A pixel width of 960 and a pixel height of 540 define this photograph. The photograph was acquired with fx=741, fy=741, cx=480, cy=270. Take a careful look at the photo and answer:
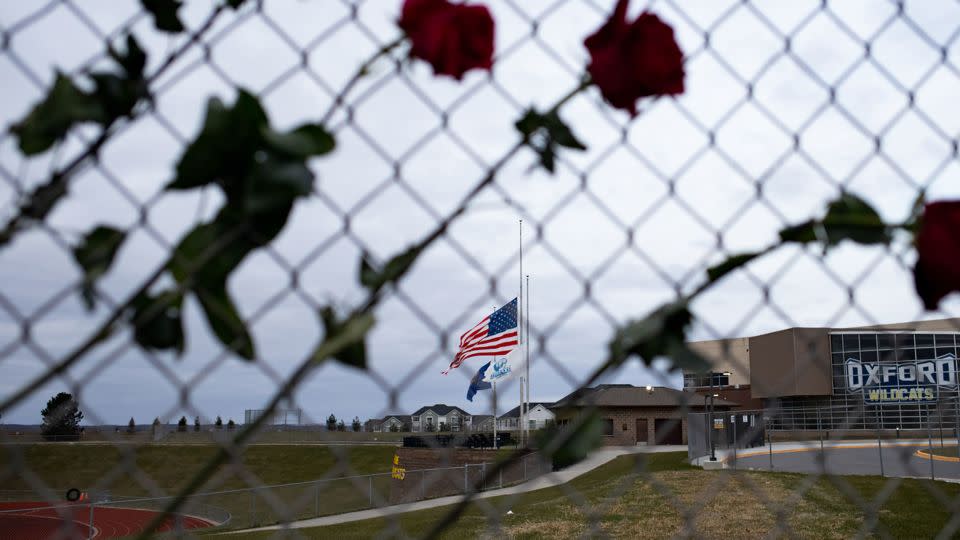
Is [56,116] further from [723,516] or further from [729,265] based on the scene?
[723,516]

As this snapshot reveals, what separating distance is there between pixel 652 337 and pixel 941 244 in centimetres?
35

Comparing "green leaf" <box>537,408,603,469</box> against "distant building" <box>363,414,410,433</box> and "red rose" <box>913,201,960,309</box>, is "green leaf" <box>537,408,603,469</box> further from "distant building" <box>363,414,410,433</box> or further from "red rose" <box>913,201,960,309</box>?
"red rose" <box>913,201,960,309</box>

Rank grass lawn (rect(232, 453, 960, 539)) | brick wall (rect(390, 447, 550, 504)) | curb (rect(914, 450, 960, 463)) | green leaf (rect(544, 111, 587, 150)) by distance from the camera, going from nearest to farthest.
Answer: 1. green leaf (rect(544, 111, 587, 150))
2. brick wall (rect(390, 447, 550, 504))
3. grass lawn (rect(232, 453, 960, 539))
4. curb (rect(914, 450, 960, 463))

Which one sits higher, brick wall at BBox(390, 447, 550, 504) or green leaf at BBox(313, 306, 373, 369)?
green leaf at BBox(313, 306, 373, 369)

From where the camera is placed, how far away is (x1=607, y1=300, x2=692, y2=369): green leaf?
807mm

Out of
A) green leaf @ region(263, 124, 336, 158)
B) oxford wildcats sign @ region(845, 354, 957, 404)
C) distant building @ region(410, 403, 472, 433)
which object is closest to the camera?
green leaf @ region(263, 124, 336, 158)

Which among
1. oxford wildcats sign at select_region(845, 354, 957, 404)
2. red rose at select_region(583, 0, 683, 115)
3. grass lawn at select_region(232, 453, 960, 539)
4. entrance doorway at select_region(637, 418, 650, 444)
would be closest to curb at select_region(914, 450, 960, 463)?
grass lawn at select_region(232, 453, 960, 539)

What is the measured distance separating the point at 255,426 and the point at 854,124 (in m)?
1.04

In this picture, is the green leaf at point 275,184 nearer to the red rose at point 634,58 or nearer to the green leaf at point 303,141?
the green leaf at point 303,141

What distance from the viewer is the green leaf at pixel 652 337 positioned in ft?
2.65

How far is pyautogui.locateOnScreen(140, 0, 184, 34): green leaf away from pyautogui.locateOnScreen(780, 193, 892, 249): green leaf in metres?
0.81

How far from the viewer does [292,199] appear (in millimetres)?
681

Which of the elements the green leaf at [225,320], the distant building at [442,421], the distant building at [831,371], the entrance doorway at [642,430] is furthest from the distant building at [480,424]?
the entrance doorway at [642,430]

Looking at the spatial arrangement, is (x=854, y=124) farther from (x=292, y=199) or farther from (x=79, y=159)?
(x=79, y=159)
